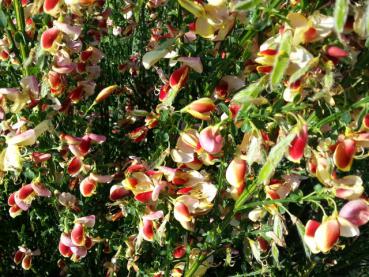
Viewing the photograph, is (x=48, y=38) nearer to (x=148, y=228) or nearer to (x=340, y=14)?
(x=148, y=228)

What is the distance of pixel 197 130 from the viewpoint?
3.47 feet

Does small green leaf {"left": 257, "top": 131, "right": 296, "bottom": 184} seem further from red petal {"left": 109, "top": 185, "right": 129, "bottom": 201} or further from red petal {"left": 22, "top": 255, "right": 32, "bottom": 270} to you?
red petal {"left": 22, "top": 255, "right": 32, "bottom": 270}

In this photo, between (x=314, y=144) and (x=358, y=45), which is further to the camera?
(x=314, y=144)

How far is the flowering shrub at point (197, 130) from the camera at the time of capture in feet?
2.76

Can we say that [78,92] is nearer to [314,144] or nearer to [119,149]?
[119,149]

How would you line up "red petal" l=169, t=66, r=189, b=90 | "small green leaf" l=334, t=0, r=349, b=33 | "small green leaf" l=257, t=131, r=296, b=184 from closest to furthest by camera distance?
"small green leaf" l=334, t=0, r=349, b=33 → "small green leaf" l=257, t=131, r=296, b=184 → "red petal" l=169, t=66, r=189, b=90

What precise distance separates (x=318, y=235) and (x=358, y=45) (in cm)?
30

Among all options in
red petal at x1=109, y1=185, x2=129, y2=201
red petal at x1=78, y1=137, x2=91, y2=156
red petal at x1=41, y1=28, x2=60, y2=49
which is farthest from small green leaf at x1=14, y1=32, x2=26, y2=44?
red petal at x1=109, y1=185, x2=129, y2=201

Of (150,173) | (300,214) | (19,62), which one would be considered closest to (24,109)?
(19,62)

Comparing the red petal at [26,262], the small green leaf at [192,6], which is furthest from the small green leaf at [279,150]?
the red petal at [26,262]

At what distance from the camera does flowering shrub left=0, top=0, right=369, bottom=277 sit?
84 cm

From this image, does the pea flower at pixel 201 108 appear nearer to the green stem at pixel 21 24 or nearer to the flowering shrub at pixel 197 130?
the flowering shrub at pixel 197 130

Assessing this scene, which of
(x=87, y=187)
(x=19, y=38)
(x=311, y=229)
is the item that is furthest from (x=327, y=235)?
(x=19, y=38)

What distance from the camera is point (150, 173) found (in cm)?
104
